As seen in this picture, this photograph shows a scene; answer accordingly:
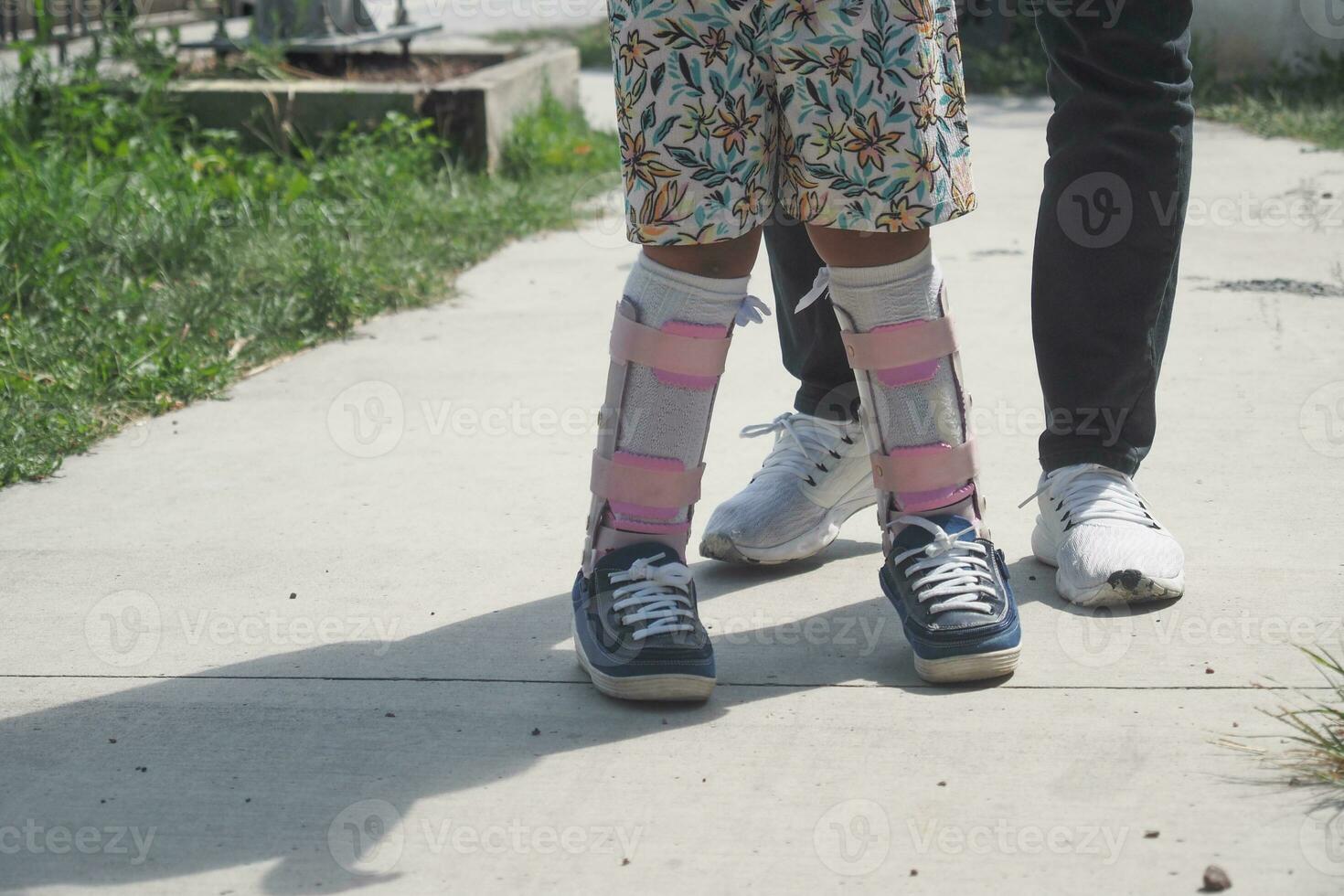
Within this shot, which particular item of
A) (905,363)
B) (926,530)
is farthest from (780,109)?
(926,530)

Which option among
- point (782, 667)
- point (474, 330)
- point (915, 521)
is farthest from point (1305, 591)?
point (474, 330)

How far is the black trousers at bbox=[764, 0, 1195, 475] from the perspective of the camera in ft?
6.82

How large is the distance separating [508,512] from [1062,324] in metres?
1.00

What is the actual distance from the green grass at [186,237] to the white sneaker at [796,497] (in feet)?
4.54

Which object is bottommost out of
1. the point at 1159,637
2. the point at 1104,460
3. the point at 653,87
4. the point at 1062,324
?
the point at 1159,637

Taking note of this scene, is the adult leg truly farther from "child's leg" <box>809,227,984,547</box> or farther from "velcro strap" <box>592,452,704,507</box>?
"velcro strap" <box>592,452,704,507</box>

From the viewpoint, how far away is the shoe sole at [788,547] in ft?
7.22

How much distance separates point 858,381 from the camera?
1.89m

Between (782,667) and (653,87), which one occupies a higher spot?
(653,87)

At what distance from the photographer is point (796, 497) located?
223cm

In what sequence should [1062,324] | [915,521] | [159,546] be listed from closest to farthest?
[915,521], [1062,324], [159,546]

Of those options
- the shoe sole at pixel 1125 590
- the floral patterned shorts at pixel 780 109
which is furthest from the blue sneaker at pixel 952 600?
the floral patterned shorts at pixel 780 109

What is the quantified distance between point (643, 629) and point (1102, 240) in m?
0.93

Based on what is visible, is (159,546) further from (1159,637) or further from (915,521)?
(1159,637)
